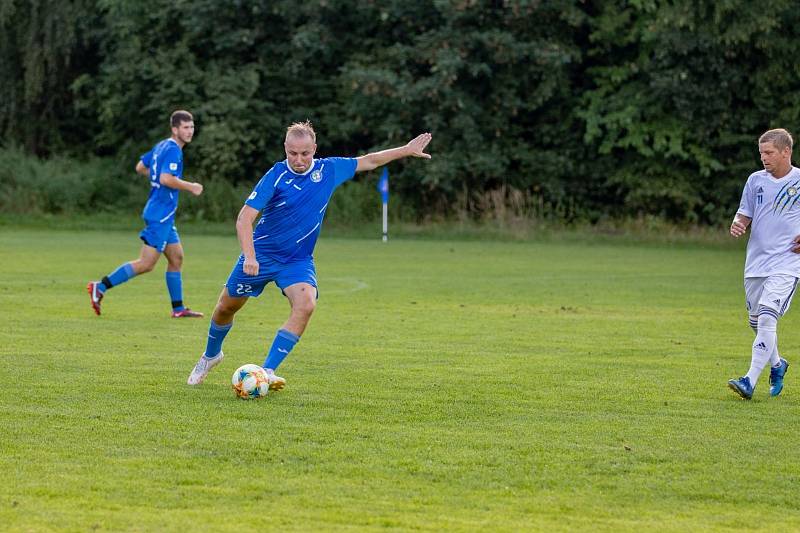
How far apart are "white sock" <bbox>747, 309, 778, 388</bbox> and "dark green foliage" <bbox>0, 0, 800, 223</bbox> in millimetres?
24566

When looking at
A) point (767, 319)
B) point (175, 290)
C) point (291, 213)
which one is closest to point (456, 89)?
point (175, 290)

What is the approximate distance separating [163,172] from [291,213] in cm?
596

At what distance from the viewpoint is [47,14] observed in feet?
126

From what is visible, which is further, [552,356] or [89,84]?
[89,84]

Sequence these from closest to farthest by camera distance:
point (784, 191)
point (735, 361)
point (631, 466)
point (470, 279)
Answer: point (631, 466) → point (784, 191) → point (735, 361) → point (470, 279)

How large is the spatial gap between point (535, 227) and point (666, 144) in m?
4.58

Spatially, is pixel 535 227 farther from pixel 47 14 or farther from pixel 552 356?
pixel 552 356

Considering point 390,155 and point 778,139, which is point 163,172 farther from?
point 778,139

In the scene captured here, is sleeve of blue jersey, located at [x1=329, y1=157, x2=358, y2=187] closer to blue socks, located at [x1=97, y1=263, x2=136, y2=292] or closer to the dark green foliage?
blue socks, located at [x1=97, y1=263, x2=136, y2=292]

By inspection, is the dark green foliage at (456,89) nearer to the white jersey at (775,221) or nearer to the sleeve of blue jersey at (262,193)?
the white jersey at (775,221)

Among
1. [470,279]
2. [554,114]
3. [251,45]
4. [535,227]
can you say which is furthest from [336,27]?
[470,279]

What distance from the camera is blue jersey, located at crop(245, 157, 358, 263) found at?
8.70 m

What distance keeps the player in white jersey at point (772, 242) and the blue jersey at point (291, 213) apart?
299cm

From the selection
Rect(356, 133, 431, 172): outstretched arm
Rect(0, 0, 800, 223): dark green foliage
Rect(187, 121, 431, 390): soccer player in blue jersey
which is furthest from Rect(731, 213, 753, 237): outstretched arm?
Rect(0, 0, 800, 223): dark green foliage
